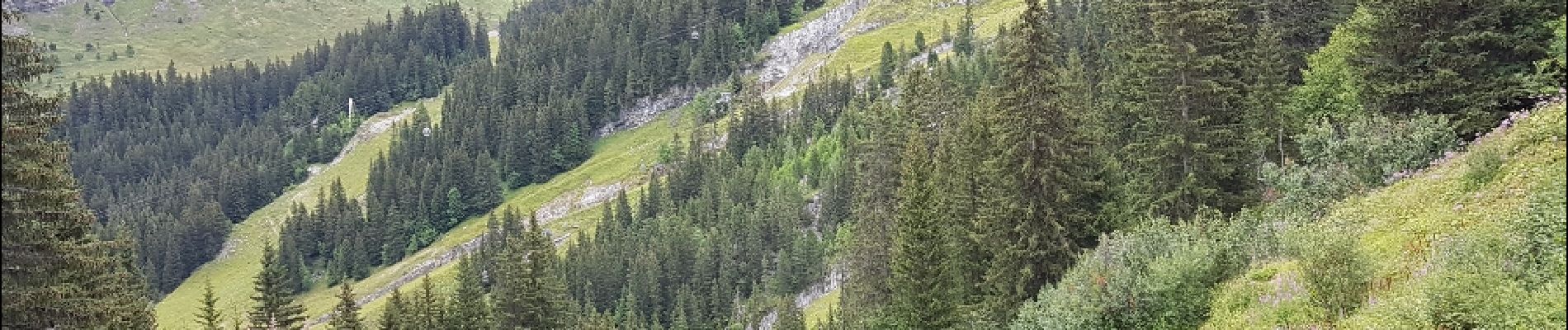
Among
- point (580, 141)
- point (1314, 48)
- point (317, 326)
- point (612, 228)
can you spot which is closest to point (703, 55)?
point (580, 141)

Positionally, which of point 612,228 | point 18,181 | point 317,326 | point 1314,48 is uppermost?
point 18,181

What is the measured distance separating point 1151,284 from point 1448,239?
19.9 ft

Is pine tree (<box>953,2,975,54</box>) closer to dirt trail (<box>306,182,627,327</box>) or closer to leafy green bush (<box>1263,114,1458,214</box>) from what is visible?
dirt trail (<box>306,182,627,327</box>)

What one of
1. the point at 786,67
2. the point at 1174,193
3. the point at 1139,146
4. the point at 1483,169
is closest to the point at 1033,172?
the point at 1139,146

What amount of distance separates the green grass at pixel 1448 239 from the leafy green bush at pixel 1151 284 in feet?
2.20

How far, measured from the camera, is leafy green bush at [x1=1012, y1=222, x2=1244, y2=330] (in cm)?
2258

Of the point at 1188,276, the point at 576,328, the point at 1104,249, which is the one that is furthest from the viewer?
the point at 576,328

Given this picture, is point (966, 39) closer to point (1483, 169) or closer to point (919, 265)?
point (919, 265)

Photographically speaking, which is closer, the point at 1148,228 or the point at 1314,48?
the point at 1148,228

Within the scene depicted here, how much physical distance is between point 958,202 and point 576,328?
33.2m

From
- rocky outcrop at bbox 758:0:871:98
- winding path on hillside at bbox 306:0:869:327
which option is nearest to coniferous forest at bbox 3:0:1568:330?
winding path on hillside at bbox 306:0:869:327

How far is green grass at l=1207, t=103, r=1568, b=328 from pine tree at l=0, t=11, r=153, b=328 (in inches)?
869

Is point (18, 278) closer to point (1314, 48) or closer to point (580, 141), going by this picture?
point (1314, 48)

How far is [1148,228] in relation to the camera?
27.6m
